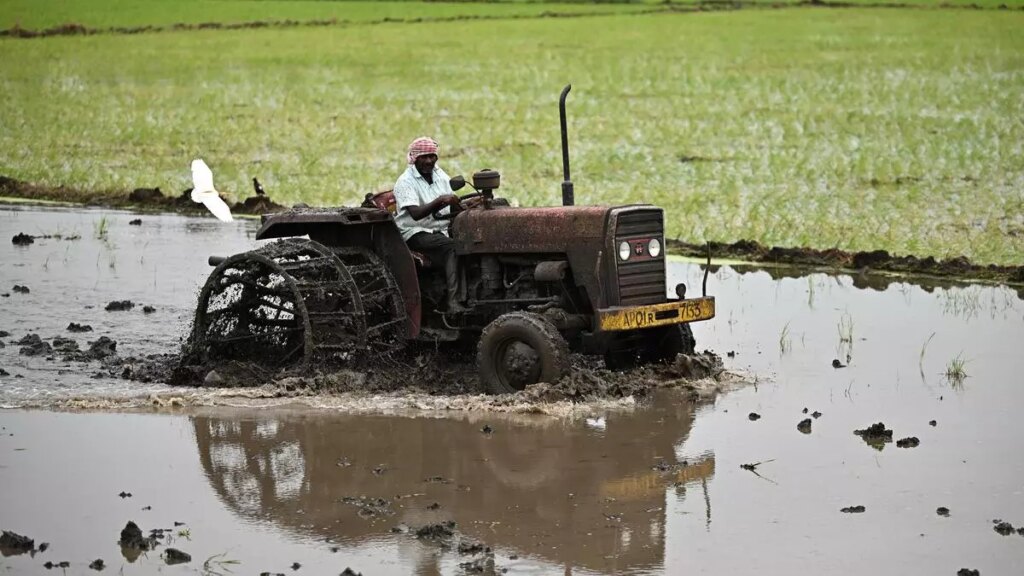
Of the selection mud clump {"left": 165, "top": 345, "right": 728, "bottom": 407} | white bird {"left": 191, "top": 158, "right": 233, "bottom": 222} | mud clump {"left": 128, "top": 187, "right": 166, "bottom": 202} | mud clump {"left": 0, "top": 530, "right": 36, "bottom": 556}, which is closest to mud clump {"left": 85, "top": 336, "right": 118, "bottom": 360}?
mud clump {"left": 165, "top": 345, "right": 728, "bottom": 407}

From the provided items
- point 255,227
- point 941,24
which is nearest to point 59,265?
point 255,227

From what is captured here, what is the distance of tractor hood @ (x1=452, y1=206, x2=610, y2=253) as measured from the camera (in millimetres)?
10969

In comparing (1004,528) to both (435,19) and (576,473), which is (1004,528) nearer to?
(576,473)

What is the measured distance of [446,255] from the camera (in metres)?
11.7

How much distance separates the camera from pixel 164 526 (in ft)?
26.0

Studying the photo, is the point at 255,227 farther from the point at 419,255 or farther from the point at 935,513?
the point at 935,513

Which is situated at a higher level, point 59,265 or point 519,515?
→ point 59,265

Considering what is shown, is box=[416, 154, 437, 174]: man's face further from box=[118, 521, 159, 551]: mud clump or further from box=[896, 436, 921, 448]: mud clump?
box=[118, 521, 159, 551]: mud clump

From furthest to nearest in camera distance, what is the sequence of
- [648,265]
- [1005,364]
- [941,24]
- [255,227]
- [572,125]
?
[941,24]
[572,125]
[255,227]
[1005,364]
[648,265]

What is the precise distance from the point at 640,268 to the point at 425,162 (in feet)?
6.00

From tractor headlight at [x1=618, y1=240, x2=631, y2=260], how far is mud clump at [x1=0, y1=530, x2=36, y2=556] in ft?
15.7

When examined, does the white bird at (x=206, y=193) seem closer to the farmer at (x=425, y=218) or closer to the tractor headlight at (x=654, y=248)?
the farmer at (x=425, y=218)

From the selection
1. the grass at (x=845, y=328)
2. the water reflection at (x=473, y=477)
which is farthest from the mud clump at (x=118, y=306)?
the grass at (x=845, y=328)

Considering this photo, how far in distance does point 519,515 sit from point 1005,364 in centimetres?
564
